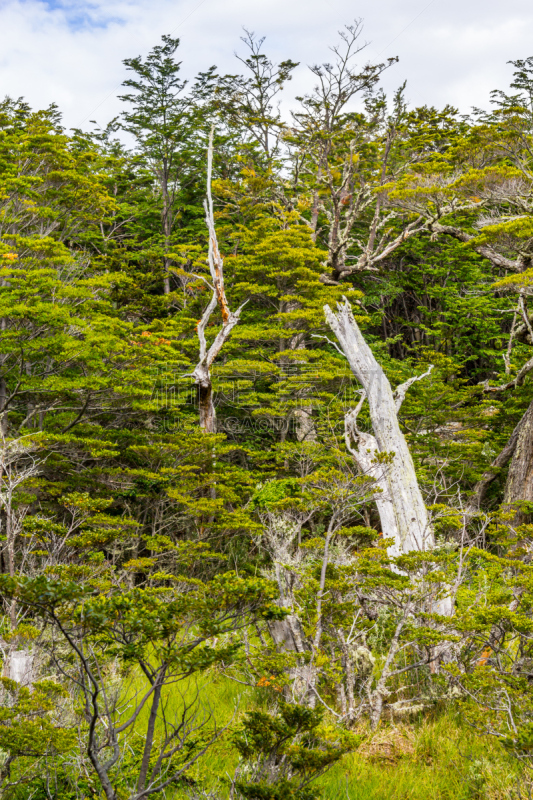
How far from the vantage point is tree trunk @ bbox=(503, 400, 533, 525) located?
32.9ft

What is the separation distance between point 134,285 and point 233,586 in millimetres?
13292

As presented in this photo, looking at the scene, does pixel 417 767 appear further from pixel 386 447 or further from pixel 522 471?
pixel 522 471

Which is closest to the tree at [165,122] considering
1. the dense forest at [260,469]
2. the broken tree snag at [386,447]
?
the dense forest at [260,469]

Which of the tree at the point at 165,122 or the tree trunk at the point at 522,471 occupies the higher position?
the tree at the point at 165,122

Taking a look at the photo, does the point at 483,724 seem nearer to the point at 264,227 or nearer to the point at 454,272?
the point at 264,227

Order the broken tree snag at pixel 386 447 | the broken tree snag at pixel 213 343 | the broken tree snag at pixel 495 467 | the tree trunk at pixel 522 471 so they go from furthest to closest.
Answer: the broken tree snag at pixel 495 467 → the tree trunk at pixel 522 471 → the broken tree snag at pixel 213 343 → the broken tree snag at pixel 386 447

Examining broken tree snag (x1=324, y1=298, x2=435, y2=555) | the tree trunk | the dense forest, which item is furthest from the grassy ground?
the tree trunk

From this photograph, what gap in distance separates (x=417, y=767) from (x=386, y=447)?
4.73 metres

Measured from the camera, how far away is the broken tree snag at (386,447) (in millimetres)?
7480

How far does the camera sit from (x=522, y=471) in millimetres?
10086

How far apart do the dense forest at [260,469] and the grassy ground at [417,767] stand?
0.08 ft

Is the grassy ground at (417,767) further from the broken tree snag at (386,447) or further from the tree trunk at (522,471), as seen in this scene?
the tree trunk at (522,471)

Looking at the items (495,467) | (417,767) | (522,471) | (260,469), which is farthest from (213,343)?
(417,767)

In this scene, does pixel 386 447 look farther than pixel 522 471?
No
